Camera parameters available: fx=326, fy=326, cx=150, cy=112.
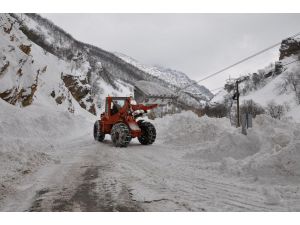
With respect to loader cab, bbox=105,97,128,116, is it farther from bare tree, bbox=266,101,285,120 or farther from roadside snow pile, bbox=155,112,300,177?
bare tree, bbox=266,101,285,120

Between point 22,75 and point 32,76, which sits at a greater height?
point 32,76

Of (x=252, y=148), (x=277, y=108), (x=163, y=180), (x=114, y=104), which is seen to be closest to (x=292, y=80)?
(x=114, y=104)

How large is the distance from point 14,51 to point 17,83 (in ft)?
7.19

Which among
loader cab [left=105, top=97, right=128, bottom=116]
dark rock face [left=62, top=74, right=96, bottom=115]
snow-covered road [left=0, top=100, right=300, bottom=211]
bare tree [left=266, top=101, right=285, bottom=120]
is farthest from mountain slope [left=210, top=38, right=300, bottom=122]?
dark rock face [left=62, top=74, right=96, bottom=115]

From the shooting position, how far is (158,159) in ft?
31.0

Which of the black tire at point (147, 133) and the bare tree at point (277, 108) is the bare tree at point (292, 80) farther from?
the black tire at point (147, 133)

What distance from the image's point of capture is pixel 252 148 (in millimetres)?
8555

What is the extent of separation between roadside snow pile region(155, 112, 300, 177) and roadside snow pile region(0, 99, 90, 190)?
14.8 feet

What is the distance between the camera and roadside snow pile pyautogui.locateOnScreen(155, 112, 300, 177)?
6414 mm

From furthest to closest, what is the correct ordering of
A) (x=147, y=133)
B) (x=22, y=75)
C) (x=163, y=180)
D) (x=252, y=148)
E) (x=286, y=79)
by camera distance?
(x=22, y=75) < (x=286, y=79) < (x=147, y=133) < (x=252, y=148) < (x=163, y=180)

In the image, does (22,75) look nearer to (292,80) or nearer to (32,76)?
(32,76)

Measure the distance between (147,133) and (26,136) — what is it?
5.39m

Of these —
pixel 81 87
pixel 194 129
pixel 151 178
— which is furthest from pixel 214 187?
pixel 81 87

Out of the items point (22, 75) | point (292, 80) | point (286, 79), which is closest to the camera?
point (286, 79)
